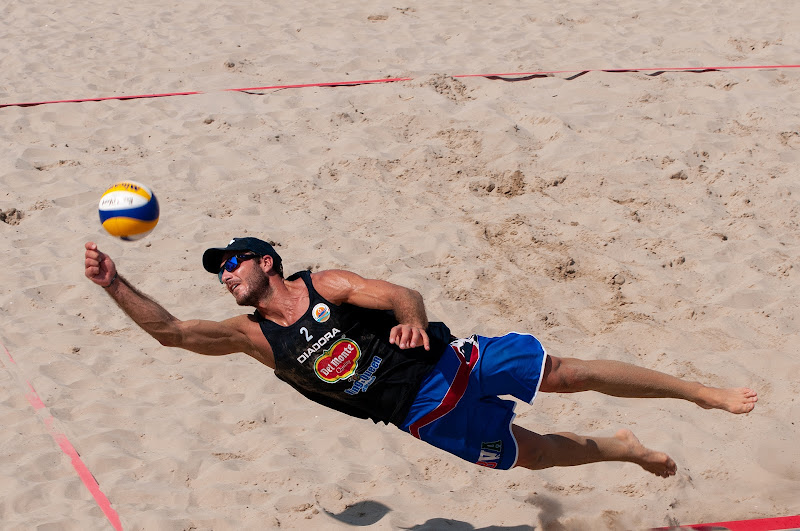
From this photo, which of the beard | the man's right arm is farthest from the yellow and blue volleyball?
the beard

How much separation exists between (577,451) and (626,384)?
13.7 inches

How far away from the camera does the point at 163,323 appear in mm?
3533

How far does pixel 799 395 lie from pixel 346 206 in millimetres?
3129

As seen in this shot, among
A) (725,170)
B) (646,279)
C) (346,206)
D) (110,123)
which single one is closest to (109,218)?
(346,206)

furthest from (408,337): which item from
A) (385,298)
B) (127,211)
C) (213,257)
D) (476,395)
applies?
(127,211)

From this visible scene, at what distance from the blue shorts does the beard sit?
0.72 m

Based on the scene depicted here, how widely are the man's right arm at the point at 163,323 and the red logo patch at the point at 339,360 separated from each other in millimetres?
346

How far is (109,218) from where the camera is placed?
3674mm

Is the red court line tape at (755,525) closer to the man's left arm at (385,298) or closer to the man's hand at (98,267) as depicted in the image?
the man's left arm at (385,298)

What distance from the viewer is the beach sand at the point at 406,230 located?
13.2 ft

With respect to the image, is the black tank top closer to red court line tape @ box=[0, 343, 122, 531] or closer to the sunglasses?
the sunglasses

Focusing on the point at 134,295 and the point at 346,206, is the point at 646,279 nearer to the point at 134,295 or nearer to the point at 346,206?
the point at 346,206

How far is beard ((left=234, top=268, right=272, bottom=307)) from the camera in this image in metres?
3.51

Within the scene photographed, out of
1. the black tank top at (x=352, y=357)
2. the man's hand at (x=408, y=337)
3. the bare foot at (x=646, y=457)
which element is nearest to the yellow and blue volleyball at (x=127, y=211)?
the black tank top at (x=352, y=357)
